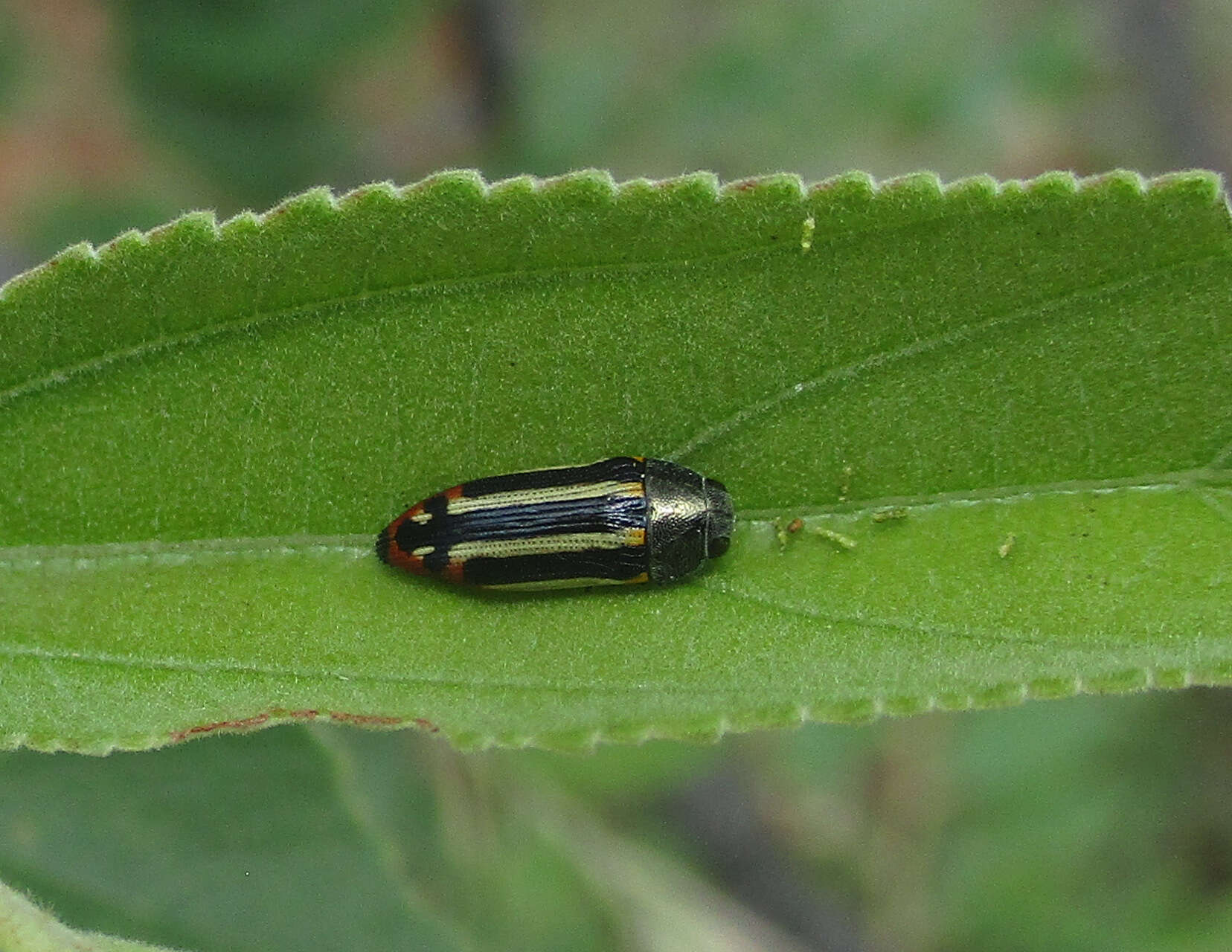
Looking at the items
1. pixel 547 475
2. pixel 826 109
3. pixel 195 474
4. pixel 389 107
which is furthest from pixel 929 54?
pixel 195 474

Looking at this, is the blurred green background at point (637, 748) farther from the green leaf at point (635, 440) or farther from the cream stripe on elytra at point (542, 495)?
the cream stripe on elytra at point (542, 495)

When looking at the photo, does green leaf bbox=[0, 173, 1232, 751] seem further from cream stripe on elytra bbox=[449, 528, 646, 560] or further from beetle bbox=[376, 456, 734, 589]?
cream stripe on elytra bbox=[449, 528, 646, 560]

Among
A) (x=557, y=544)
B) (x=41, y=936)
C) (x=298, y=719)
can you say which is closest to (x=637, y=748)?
(x=557, y=544)

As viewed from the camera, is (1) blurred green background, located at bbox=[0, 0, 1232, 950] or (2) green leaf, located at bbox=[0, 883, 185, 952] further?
(1) blurred green background, located at bbox=[0, 0, 1232, 950]

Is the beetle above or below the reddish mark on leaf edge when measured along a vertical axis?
above

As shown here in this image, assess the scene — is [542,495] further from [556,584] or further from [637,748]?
[637,748]

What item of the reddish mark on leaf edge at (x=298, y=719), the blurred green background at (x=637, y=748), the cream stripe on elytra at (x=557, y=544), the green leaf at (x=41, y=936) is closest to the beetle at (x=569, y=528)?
the cream stripe on elytra at (x=557, y=544)

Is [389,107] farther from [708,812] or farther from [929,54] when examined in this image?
[708,812]

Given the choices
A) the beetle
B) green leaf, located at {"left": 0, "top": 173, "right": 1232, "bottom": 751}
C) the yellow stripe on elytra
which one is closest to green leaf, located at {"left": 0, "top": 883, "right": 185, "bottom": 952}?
green leaf, located at {"left": 0, "top": 173, "right": 1232, "bottom": 751}
